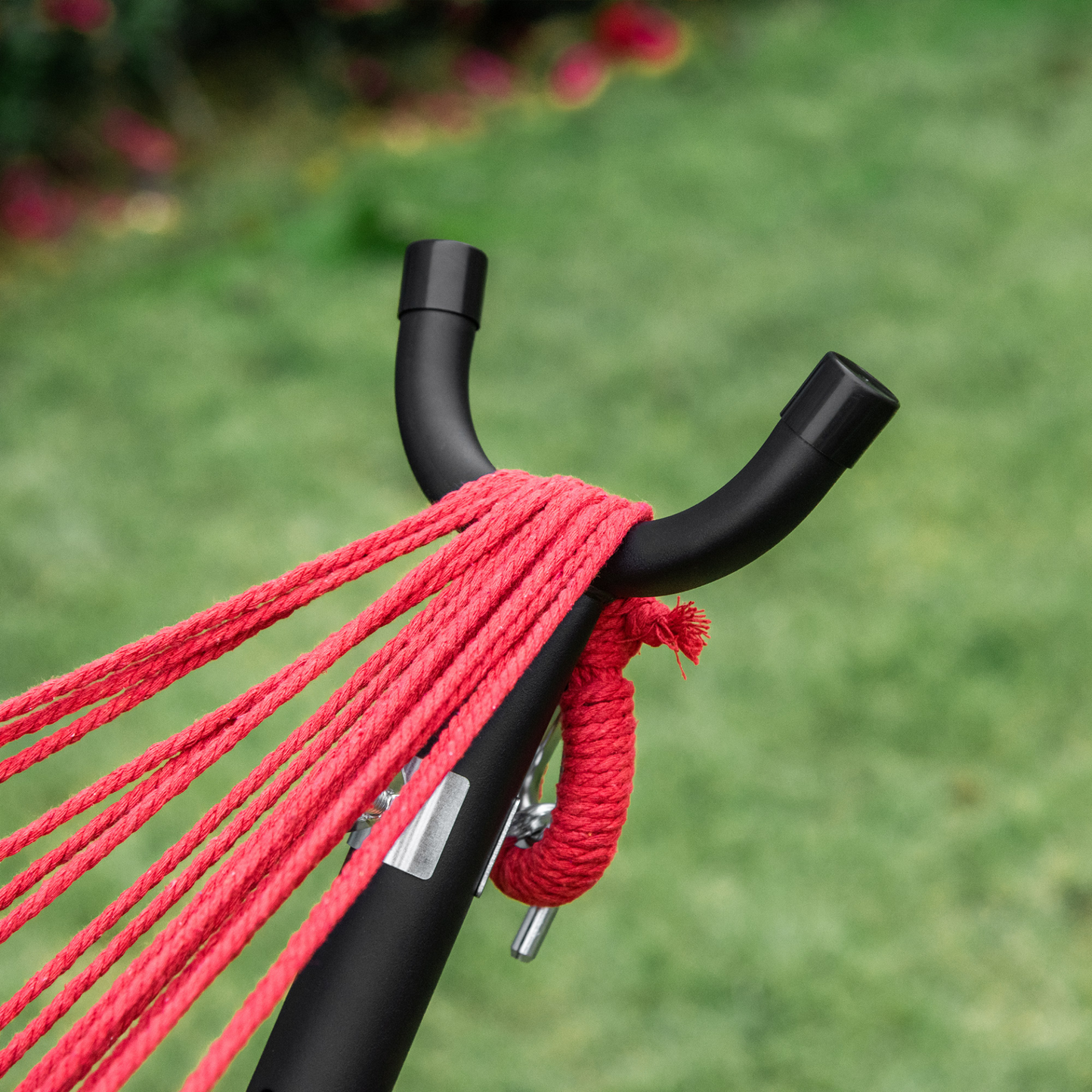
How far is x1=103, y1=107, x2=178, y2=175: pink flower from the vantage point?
343cm

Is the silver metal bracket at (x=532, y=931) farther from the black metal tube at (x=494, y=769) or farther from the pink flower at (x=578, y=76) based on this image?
the pink flower at (x=578, y=76)

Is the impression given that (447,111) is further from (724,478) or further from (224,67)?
(724,478)

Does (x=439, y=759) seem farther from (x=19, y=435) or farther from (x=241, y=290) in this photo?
(x=241, y=290)

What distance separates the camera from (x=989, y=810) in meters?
1.74

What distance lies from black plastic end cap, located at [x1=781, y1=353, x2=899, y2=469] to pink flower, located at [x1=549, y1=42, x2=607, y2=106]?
343cm

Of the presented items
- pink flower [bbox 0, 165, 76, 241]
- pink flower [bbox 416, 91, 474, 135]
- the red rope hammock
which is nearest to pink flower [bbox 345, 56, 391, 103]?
pink flower [bbox 416, 91, 474, 135]

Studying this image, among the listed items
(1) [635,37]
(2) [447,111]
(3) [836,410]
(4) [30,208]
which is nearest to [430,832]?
(3) [836,410]

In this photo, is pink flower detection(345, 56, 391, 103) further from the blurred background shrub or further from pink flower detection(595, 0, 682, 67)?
pink flower detection(595, 0, 682, 67)

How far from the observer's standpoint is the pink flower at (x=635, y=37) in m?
3.85

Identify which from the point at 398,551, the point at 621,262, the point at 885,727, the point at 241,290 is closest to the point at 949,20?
the point at 621,262

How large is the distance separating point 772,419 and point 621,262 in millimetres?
808

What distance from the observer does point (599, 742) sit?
632mm

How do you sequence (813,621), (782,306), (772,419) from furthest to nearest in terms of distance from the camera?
(782,306) → (772,419) → (813,621)

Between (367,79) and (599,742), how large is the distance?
368cm
